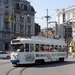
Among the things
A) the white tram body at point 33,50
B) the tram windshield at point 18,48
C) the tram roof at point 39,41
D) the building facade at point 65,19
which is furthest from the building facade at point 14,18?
the tram windshield at point 18,48

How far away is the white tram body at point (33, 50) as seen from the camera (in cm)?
2273

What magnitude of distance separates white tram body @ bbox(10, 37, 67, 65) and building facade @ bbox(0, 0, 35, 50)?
99.3 feet

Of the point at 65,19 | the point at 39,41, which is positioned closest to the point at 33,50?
the point at 39,41

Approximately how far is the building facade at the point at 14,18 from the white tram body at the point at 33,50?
30256 millimetres

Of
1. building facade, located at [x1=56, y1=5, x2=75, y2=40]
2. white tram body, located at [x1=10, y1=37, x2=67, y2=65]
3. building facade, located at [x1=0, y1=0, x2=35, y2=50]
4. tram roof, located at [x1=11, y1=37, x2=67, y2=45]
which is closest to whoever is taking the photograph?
white tram body, located at [x1=10, y1=37, x2=67, y2=65]

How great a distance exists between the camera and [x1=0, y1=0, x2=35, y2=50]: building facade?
61.8 metres

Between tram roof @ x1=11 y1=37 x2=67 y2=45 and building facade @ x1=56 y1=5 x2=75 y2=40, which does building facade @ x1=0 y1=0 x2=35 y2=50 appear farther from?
tram roof @ x1=11 y1=37 x2=67 y2=45

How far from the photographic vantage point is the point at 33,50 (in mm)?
23703

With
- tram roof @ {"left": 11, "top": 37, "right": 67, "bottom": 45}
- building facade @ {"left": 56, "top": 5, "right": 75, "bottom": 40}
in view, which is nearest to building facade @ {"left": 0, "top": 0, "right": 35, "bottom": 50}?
building facade @ {"left": 56, "top": 5, "right": 75, "bottom": 40}

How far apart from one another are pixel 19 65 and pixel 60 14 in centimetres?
9012

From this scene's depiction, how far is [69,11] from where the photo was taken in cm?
10406

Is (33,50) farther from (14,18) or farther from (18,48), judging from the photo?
(14,18)

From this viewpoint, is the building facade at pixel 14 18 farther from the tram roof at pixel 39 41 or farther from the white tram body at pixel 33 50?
the white tram body at pixel 33 50

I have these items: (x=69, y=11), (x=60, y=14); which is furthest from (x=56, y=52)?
(x=60, y=14)
